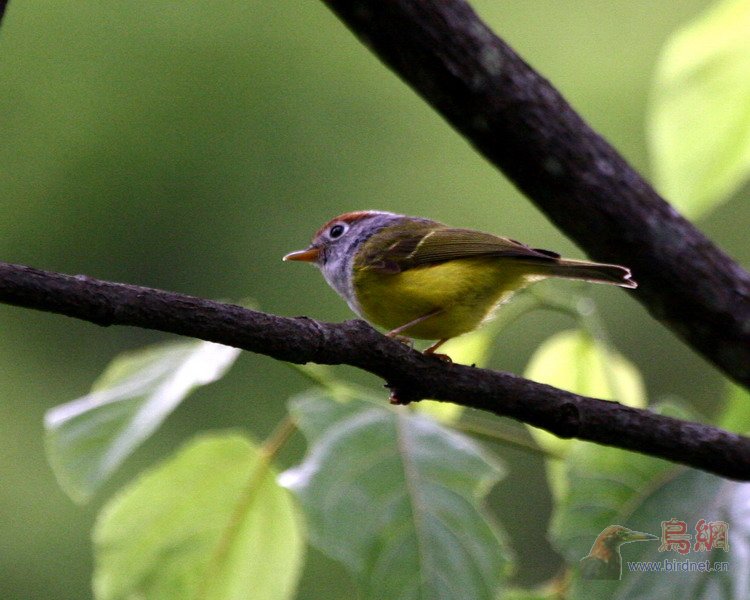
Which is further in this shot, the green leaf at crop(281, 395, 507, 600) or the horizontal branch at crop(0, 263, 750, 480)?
the green leaf at crop(281, 395, 507, 600)

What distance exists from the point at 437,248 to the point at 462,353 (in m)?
0.32

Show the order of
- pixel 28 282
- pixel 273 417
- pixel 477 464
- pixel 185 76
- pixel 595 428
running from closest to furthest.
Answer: pixel 28 282, pixel 595 428, pixel 477 464, pixel 273 417, pixel 185 76

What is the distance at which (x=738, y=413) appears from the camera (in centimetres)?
259

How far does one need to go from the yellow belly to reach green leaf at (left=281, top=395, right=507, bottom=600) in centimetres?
34

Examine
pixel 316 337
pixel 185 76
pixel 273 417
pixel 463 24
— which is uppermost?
pixel 185 76

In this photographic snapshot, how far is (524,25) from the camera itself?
33.5 ft

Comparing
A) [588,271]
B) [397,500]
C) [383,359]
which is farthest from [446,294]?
[383,359]

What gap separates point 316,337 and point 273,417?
6739 mm

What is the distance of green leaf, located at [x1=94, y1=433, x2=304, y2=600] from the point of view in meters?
2.38

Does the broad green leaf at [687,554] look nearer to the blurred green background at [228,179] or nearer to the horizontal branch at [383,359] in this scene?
the horizontal branch at [383,359]

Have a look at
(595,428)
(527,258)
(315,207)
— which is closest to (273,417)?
(315,207)

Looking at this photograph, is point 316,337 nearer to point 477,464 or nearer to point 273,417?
point 477,464

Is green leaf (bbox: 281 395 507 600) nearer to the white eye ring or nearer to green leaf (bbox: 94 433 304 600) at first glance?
green leaf (bbox: 94 433 304 600)

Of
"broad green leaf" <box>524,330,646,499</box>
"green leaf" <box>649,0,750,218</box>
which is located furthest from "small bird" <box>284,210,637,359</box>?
"green leaf" <box>649,0,750,218</box>
